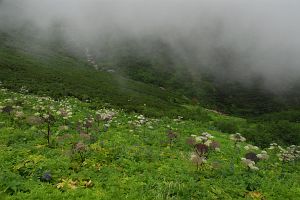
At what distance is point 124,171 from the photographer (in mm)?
18312

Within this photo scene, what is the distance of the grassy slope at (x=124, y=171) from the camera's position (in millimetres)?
15984

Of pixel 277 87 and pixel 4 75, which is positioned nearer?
pixel 4 75

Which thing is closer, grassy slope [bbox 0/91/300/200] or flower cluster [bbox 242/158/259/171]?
grassy slope [bbox 0/91/300/200]

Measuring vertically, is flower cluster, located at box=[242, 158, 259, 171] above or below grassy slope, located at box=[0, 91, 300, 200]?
above

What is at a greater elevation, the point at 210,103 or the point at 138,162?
the point at 210,103

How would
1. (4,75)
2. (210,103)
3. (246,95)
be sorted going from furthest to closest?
(246,95)
(210,103)
(4,75)

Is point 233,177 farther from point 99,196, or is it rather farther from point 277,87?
point 277,87

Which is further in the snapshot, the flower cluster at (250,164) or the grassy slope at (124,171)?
the flower cluster at (250,164)

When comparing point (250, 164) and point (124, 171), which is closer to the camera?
point (124, 171)

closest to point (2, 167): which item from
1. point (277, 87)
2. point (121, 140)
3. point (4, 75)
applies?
point (121, 140)

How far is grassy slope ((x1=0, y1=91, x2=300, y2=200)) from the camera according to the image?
52.4 ft

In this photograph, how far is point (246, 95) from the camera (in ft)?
414

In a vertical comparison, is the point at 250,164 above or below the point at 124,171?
above

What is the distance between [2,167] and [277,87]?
131 meters
